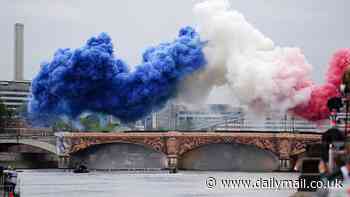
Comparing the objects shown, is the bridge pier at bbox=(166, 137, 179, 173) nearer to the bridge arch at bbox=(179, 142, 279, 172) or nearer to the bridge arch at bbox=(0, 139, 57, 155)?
the bridge arch at bbox=(179, 142, 279, 172)

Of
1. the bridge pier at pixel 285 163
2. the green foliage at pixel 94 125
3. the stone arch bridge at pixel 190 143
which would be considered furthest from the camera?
the green foliage at pixel 94 125

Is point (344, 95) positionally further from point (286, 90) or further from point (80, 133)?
point (80, 133)

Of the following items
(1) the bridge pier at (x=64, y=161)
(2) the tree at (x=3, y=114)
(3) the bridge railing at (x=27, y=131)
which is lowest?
(1) the bridge pier at (x=64, y=161)

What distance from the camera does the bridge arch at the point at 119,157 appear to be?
10462 cm

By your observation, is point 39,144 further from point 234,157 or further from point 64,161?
point 234,157

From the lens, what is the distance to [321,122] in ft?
257

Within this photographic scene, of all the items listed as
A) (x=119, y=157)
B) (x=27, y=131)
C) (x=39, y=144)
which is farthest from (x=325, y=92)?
(x=27, y=131)

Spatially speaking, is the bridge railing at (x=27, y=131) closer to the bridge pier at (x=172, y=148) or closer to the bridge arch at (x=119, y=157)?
the bridge arch at (x=119, y=157)

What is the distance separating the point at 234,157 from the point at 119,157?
48.5ft

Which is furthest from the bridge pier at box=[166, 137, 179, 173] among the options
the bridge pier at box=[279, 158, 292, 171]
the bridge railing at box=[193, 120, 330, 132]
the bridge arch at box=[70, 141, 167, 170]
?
the bridge railing at box=[193, 120, 330, 132]

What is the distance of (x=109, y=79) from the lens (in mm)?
84062

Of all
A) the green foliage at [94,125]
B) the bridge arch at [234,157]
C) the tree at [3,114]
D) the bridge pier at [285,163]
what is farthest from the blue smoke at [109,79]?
the tree at [3,114]

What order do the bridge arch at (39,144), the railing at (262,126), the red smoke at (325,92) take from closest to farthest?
the red smoke at (325,92)
the bridge arch at (39,144)
the railing at (262,126)

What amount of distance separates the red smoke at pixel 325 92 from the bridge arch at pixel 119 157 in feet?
99.3
